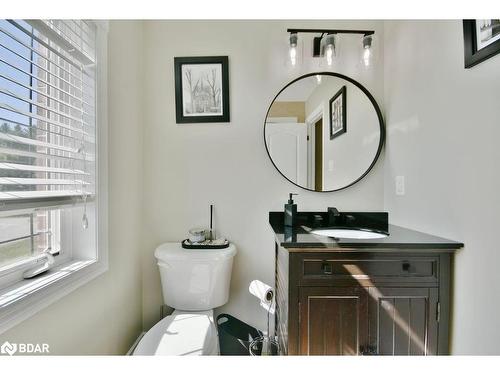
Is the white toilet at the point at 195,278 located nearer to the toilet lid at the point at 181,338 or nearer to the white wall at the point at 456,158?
the toilet lid at the point at 181,338

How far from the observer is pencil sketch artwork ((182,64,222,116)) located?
166 centimetres

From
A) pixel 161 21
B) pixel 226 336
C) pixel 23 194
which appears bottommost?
pixel 226 336

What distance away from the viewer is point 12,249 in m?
0.91

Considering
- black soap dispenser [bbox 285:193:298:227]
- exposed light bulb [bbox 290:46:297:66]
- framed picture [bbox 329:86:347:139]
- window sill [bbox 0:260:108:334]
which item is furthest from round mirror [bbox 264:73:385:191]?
window sill [bbox 0:260:108:334]

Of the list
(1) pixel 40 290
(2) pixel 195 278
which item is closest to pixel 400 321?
(2) pixel 195 278

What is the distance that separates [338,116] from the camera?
1628 millimetres

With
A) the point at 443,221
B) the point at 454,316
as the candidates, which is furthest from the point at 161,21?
the point at 454,316

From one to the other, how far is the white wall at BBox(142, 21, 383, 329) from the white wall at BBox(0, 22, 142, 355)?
88 millimetres

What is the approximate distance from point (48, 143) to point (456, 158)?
163 centimetres

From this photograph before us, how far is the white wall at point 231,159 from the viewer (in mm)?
1668

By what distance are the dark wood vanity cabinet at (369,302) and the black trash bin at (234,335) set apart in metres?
0.56
